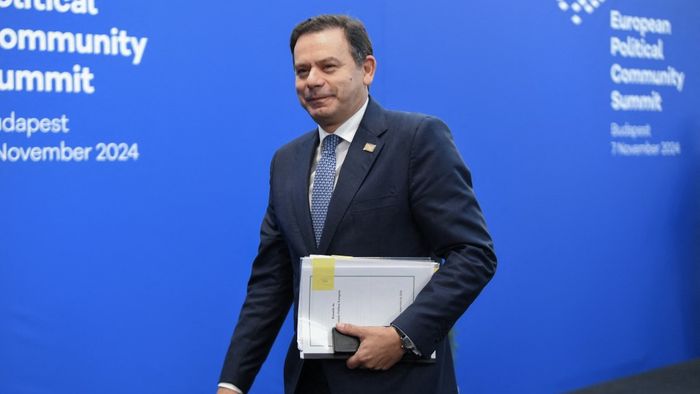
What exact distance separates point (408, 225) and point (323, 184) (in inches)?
8.1

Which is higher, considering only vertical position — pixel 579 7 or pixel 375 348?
pixel 579 7

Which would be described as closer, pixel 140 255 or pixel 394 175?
pixel 394 175

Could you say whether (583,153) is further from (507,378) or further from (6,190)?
(6,190)

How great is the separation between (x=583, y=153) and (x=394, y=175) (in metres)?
3.36

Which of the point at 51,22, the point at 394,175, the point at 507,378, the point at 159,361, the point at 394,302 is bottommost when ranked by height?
the point at 507,378

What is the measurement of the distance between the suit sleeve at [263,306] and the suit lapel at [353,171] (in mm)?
233

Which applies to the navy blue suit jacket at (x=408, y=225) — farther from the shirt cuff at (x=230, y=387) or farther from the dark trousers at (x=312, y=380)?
the shirt cuff at (x=230, y=387)

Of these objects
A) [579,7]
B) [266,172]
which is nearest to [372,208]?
[266,172]

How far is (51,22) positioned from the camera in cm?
289

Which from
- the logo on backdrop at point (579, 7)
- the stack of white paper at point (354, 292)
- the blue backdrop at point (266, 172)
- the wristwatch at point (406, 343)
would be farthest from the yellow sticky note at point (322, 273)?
the logo on backdrop at point (579, 7)

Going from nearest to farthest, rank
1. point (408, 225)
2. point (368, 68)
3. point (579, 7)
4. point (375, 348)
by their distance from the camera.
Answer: point (375, 348) → point (408, 225) → point (368, 68) → point (579, 7)

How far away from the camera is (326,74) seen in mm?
1775

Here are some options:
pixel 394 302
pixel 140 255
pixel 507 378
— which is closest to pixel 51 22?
pixel 140 255

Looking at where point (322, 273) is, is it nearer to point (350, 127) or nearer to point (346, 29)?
point (350, 127)
